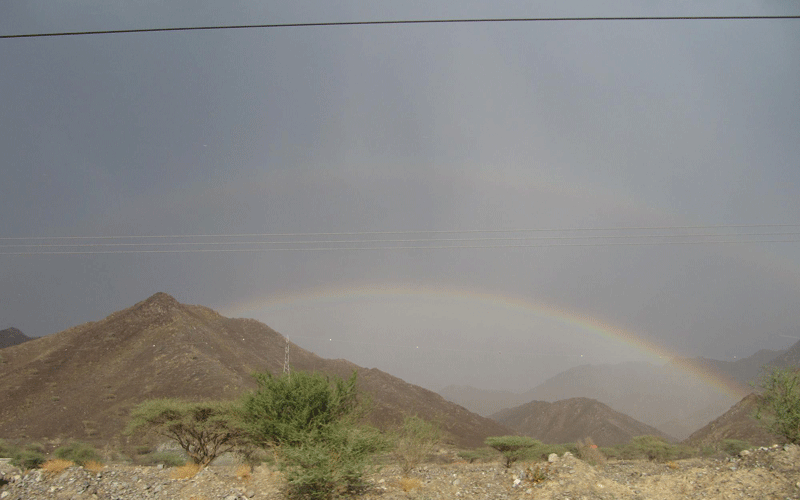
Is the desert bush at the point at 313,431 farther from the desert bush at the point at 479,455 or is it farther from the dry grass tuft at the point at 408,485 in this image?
the desert bush at the point at 479,455

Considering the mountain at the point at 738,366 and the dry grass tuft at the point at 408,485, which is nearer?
the dry grass tuft at the point at 408,485

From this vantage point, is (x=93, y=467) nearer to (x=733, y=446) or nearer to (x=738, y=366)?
(x=733, y=446)

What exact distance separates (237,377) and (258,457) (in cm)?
3916

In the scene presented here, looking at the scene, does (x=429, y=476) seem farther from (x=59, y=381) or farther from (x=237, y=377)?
(x=59, y=381)

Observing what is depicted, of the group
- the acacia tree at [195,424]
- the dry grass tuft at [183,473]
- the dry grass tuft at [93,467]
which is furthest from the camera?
the acacia tree at [195,424]

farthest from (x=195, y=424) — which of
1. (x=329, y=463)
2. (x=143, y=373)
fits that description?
(x=143, y=373)

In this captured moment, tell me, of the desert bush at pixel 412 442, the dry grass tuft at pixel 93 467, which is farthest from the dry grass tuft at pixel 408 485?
the dry grass tuft at pixel 93 467

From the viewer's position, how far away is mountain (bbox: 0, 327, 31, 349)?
111 metres

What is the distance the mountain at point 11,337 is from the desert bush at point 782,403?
14330 centimetres

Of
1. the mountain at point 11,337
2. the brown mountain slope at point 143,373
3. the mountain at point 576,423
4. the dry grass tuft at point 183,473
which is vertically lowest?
the mountain at point 576,423

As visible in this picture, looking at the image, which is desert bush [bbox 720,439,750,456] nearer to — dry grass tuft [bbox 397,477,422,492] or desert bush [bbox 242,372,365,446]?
dry grass tuft [bbox 397,477,422,492]

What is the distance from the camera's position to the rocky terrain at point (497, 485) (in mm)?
14516

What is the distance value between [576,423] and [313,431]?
88864 mm

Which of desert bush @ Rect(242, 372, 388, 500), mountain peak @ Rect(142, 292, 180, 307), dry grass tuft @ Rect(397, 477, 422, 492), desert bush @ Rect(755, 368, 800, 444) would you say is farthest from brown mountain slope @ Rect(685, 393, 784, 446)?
mountain peak @ Rect(142, 292, 180, 307)
